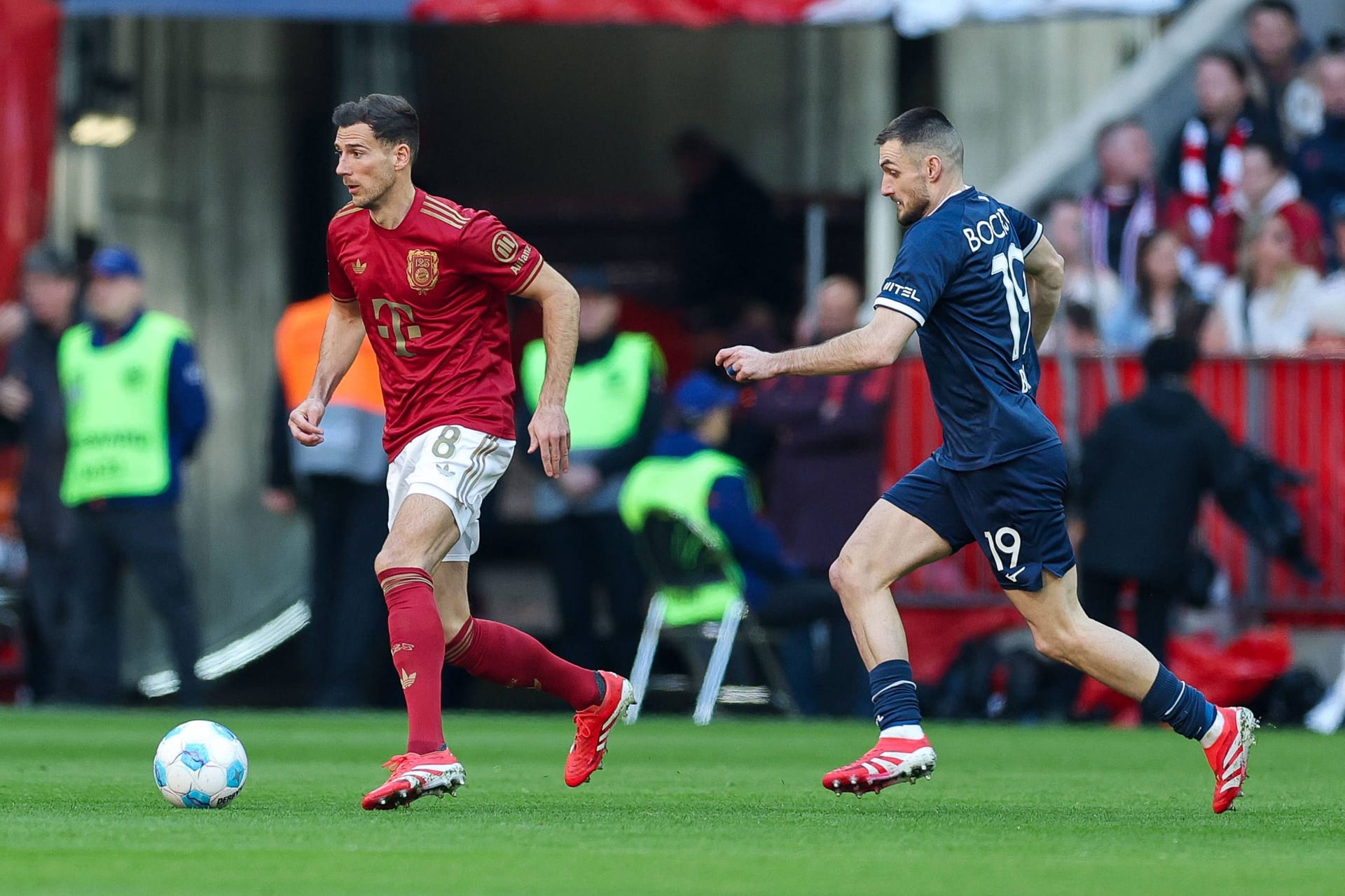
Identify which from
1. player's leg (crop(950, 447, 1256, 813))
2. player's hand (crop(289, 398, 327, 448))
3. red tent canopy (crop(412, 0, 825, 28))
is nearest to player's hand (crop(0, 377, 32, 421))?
red tent canopy (crop(412, 0, 825, 28))

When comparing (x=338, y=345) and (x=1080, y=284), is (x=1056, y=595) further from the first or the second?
(x=1080, y=284)

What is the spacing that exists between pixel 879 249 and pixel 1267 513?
178 inches

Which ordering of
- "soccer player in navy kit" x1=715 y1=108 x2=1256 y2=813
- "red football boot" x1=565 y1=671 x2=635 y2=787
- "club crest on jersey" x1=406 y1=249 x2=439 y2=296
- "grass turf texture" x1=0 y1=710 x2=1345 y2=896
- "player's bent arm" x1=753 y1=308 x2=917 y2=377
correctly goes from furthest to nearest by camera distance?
"red football boot" x1=565 y1=671 x2=635 y2=787 < "club crest on jersey" x1=406 y1=249 x2=439 y2=296 < "soccer player in navy kit" x1=715 y1=108 x2=1256 y2=813 < "player's bent arm" x1=753 y1=308 x2=917 y2=377 < "grass turf texture" x1=0 y1=710 x2=1345 y2=896

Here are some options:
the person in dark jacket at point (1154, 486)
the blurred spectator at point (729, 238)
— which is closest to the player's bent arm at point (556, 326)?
the person in dark jacket at point (1154, 486)

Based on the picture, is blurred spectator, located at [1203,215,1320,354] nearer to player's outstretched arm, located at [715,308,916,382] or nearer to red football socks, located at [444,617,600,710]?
red football socks, located at [444,617,600,710]

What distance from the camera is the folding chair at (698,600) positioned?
39.0 ft

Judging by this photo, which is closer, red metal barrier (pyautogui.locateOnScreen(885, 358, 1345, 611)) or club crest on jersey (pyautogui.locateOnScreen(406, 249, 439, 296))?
club crest on jersey (pyautogui.locateOnScreen(406, 249, 439, 296))

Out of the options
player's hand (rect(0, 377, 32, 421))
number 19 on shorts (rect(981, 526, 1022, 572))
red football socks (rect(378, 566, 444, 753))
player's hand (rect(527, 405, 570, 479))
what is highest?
player's hand (rect(527, 405, 570, 479))

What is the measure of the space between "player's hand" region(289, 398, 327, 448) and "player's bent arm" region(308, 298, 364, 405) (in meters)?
0.15

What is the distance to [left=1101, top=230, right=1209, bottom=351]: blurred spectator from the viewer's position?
13.5 metres

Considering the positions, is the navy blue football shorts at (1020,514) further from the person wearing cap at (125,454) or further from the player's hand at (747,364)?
the person wearing cap at (125,454)

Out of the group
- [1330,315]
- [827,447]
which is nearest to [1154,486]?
[827,447]

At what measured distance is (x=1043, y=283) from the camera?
7.32 m

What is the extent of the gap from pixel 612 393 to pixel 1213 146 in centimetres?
431
